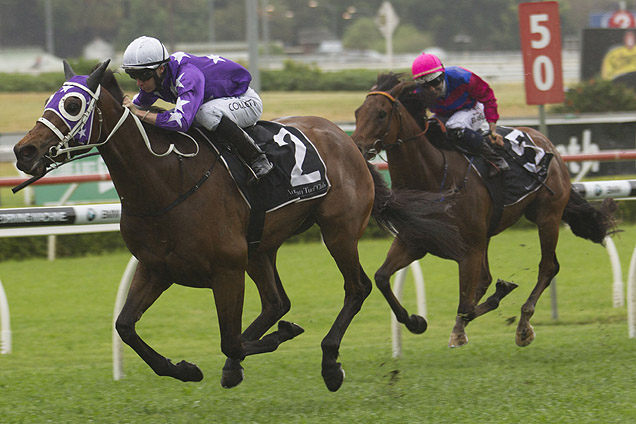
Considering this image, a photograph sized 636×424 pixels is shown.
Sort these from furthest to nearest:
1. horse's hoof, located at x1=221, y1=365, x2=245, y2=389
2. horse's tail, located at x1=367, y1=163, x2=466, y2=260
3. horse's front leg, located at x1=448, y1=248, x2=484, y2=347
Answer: horse's front leg, located at x1=448, y1=248, x2=484, y2=347
horse's tail, located at x1=367, y1=163, x2=466, y2=260
horse's hoof, located at x1=221, y1=365, x2=245, y2=389

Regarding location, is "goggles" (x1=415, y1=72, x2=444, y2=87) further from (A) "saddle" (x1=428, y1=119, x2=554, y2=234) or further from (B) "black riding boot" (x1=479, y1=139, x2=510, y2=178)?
(B) "black riding boot" (x1=479, y1=139, x2=510, y2=178)

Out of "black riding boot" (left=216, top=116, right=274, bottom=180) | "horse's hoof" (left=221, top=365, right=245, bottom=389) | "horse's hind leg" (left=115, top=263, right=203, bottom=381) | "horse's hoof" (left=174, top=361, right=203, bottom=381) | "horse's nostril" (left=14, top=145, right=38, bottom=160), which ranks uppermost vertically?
"horse's nostril" (left=14, top=145, right=38, bottom=160)

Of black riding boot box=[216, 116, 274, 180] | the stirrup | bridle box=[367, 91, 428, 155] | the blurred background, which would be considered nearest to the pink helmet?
bridle box=[367, 91, 428, 155]

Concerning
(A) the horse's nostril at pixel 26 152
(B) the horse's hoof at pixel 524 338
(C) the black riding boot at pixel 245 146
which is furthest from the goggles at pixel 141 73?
(B) the horse's hoof at pixel 524 338

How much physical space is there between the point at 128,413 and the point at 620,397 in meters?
2.26

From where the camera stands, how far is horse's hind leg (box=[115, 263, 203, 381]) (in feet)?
13.4

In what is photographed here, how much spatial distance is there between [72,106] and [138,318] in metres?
1.06

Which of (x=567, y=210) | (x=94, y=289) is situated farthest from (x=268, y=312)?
(x=94, y=289)

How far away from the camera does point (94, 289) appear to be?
26.4 ft

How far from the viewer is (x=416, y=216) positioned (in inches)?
207

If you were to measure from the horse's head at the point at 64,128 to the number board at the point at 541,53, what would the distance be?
408 centimetres

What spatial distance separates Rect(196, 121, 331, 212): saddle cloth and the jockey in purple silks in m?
0.06

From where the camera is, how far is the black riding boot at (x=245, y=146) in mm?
4145

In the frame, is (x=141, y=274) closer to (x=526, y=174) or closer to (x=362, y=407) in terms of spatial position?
(x=362, y=407)
